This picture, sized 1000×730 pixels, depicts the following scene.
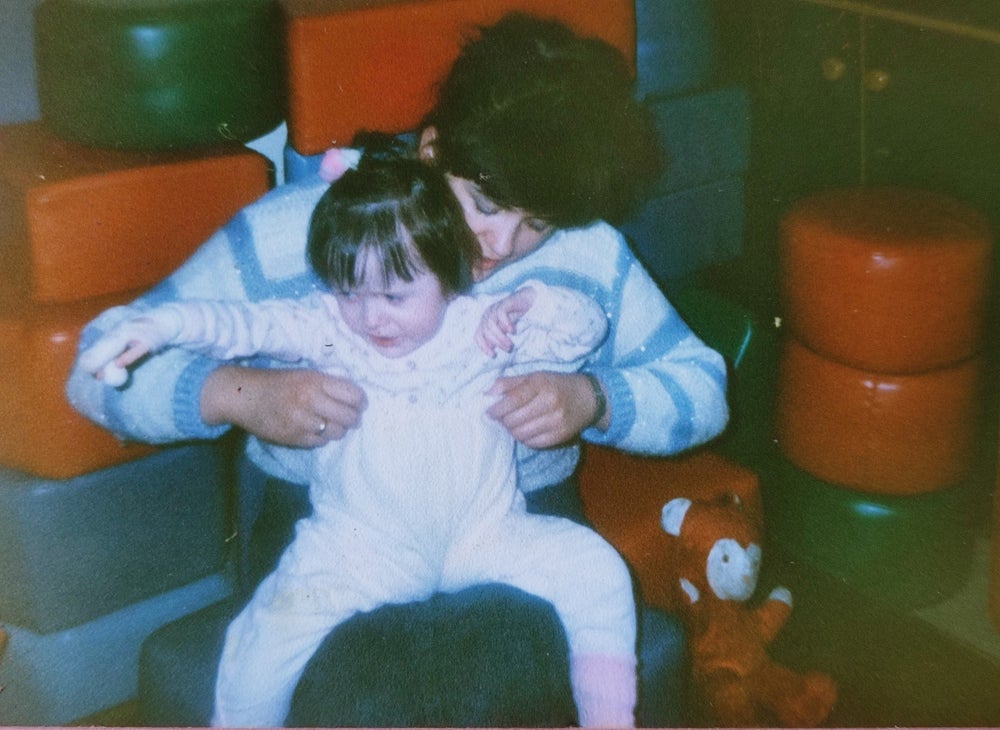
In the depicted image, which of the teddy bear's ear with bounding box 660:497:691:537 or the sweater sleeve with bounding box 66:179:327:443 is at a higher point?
the sweater sleeve with bounding box 66:179:327:443

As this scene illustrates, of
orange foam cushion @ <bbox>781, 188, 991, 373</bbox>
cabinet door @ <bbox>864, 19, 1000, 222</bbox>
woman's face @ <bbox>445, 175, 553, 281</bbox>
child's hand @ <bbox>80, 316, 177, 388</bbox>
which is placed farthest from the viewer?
cabinet door @ <bbox>864, 19, 1000, 222</bbox>

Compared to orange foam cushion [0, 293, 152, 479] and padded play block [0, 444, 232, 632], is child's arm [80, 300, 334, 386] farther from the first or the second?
padded play block [0, 444, 232, 632]

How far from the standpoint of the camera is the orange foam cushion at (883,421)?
4.67 feet

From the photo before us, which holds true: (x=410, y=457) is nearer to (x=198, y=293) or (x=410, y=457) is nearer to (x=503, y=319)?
(x=503, y=319)

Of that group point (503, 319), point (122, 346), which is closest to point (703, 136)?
point (503, 319)

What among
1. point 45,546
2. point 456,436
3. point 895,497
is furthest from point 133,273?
point 895,497

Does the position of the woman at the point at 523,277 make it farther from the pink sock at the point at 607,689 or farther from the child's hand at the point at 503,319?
the pink sock at the point at 607,689

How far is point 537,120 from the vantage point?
90cm

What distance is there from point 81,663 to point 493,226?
2.35 ft

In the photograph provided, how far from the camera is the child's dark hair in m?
0.84

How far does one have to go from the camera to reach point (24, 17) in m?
1.11

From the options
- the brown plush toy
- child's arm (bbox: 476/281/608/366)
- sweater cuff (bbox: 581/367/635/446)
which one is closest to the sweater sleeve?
child's arm (bbox: 476/281/608/366)

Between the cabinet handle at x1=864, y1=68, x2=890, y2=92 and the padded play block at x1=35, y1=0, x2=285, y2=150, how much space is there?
100cm

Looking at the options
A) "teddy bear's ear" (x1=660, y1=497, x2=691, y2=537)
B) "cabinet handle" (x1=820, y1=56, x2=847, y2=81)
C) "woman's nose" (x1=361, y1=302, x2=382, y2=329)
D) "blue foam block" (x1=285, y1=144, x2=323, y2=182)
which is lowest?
"teddy bear's ear" (x1=660, y1=497, x2=691, y2=537)
